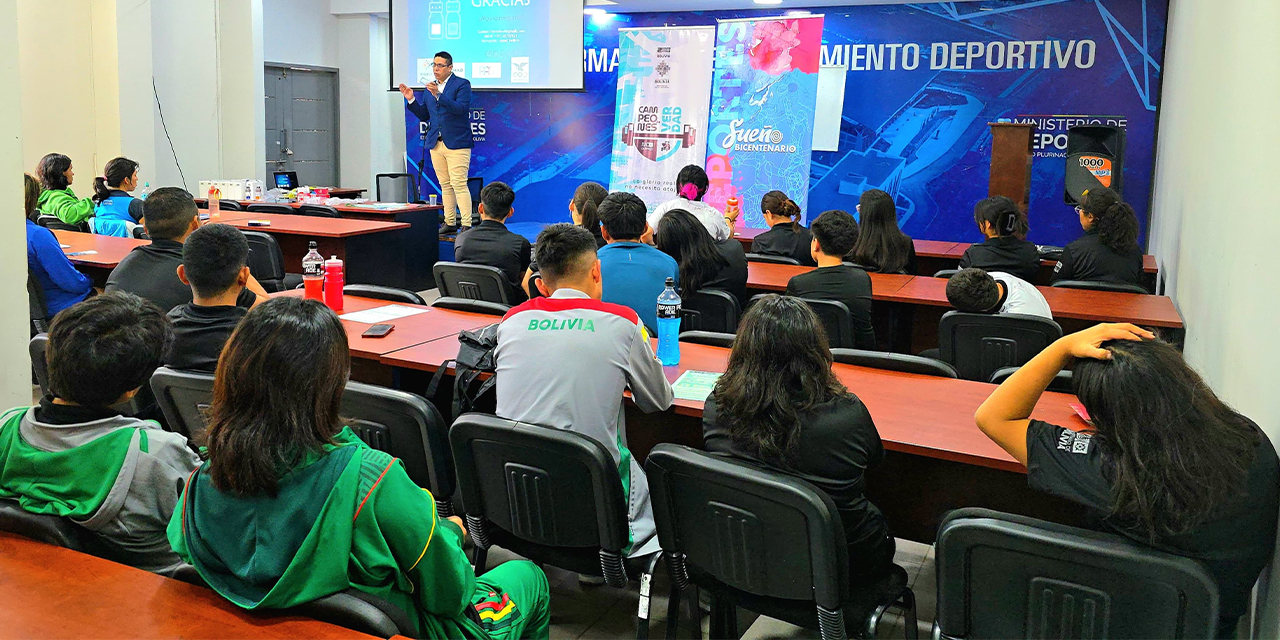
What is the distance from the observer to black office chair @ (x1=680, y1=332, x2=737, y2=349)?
332 centimetres

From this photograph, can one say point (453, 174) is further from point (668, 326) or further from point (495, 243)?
point (668, 326)

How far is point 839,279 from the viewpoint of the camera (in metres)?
3.98

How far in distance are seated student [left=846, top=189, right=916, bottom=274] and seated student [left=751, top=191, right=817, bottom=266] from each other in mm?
608

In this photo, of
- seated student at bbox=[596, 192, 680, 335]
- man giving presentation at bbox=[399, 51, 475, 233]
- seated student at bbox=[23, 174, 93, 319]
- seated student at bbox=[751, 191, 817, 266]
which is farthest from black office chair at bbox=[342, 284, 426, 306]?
man giving presentation at bbox=[399, 51, 475, 233]

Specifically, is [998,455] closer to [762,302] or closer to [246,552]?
[762,302]

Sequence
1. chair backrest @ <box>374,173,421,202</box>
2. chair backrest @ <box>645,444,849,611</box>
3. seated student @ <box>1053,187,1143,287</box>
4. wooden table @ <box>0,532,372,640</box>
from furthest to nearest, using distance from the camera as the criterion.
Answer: chair backrest @ <box>374,173,421,202</box> < seated student @ <box>1053,187,1143,287</box> < chair backrest @ <box>645,444,849,611</box> < wooden table @ <box>0,532,372,640</box>

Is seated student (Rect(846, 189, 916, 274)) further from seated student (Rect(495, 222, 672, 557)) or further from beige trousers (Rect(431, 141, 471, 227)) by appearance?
beige trousers (Rect(431, 141, 471, 227))

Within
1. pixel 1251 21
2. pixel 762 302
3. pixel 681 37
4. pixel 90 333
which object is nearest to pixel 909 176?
pixel 681 37

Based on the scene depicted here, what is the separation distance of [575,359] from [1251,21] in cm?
240

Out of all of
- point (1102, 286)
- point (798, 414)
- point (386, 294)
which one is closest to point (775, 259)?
point (1102, 286)

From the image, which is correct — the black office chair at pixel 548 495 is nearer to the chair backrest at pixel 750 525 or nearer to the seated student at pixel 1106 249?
the chair backrest at pixel 750 525

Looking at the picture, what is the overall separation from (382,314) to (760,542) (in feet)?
7.34

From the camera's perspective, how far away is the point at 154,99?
845cm

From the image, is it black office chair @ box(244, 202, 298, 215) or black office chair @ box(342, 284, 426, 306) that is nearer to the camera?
black office chair @ box(342, 284, 426, 306)
